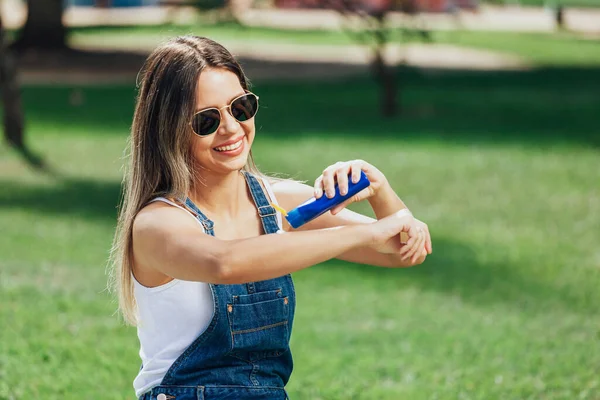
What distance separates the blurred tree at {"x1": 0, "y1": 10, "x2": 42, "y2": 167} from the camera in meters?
12.4

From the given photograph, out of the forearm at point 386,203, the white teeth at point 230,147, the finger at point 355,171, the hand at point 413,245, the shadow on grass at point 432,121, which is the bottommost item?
the shadow on grass at point 432,121

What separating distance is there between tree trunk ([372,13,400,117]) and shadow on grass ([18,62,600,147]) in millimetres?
218

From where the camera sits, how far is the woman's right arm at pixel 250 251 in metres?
2.47

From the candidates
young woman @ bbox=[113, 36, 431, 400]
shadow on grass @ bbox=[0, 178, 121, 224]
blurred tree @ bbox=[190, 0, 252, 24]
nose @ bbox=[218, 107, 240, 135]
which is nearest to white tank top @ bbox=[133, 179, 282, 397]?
young woman @ bbox=[113, 36, 431, 400]

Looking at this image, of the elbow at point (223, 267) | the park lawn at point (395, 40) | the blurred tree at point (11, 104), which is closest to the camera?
the elbow at point (223, 267)

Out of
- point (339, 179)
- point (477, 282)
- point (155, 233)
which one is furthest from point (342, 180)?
point (477, 282)

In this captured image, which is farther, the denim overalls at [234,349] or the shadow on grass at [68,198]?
the shadow on grass at [68,198]

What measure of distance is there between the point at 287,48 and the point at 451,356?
23137mm

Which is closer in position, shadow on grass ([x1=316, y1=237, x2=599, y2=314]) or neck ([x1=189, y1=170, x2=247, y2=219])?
neck ([x1=189, y1=170, x2=247, y2=219])

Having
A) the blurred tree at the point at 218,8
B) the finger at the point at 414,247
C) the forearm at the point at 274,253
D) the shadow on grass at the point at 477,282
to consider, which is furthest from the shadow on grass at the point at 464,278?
the blurred tree at the point at 218,8

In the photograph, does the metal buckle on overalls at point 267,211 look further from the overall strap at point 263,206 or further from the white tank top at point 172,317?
the white tank top at point 172,317

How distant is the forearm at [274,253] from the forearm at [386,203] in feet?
1.29

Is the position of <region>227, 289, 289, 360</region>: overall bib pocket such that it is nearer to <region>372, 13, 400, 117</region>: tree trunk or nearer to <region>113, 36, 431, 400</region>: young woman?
<region>113, 36, 431, 400</region>: young woman

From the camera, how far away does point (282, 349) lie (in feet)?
9.31
